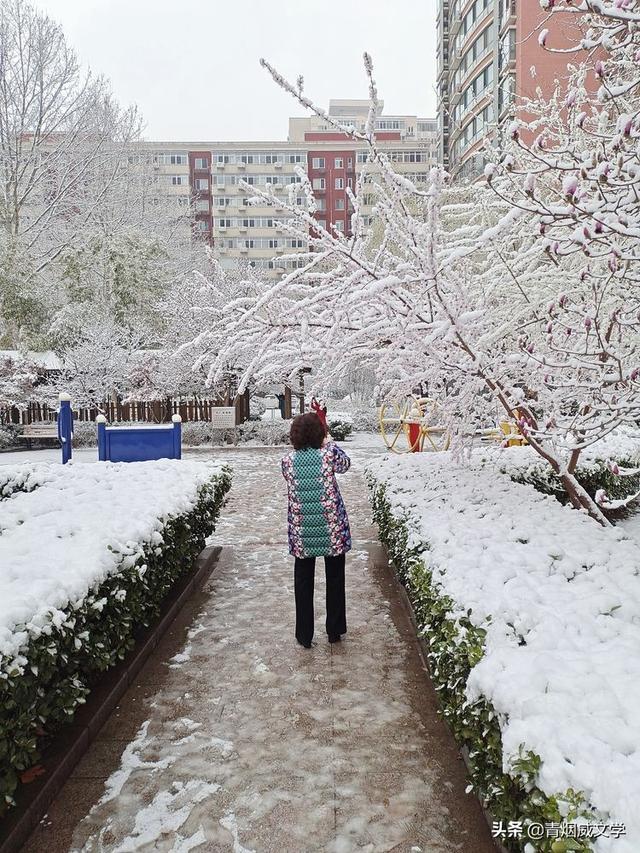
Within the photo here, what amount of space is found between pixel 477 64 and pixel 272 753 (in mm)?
40459

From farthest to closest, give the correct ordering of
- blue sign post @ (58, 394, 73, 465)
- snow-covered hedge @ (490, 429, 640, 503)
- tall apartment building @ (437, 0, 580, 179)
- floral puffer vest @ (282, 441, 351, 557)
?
tall apartment building @ (437, 0, 580, 179), blue sign post @ (58, 394, 73, 465), snow-covered hedge @ (490, 429, 640, 503), floral puffer vest @ (282, 441, 351, 557)

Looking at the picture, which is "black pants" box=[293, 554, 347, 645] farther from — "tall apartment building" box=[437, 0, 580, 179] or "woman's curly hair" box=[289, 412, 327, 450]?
"tall apartment building" box=[437, 0, 580, 179]

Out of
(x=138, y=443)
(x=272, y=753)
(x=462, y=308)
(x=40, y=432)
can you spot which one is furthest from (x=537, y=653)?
(x=40, y=432)

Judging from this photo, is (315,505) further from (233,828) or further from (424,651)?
(233,828)

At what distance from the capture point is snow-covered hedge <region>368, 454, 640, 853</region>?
1793 mm

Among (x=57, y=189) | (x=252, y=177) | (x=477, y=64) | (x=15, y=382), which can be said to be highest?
(x=252, y=177)

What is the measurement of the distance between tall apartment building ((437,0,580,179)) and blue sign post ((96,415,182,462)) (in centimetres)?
1984

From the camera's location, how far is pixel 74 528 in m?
4.49

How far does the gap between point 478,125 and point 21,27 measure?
25200 millimetres

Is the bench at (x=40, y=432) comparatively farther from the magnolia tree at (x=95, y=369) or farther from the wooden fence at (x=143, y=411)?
the wooden fence at (x=143, y=411)

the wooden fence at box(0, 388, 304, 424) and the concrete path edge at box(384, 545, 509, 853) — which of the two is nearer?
the concrete path edge at box(384, 545, 509, 853)

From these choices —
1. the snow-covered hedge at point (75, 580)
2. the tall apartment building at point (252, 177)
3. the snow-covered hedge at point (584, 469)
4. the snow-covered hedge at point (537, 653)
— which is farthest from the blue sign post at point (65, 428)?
the tall apartment building at point (252, 177)

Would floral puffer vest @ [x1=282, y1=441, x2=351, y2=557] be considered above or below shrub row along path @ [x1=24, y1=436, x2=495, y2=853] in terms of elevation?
above

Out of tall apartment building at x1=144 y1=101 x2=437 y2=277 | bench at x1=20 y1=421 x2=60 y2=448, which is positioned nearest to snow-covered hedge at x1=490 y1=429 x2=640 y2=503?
bench at x1=20 y1=421 x2=60 y2=448
